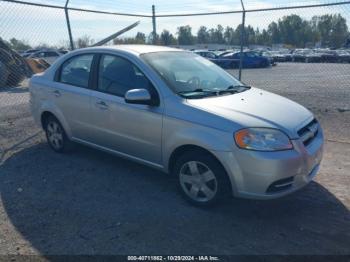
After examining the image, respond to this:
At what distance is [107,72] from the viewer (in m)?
4.59

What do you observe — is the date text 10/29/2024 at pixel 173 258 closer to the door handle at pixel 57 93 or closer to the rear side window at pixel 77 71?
the rear side window at pixel 77 71

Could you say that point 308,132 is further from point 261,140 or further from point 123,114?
point 123,114

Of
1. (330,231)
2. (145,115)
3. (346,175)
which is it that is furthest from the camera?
(346,175)

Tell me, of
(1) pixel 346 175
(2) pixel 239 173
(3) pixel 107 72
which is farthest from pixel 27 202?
(1) pixel 346 175

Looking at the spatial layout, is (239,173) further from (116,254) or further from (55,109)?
(55,109)

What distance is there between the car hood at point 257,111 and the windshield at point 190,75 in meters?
0.22

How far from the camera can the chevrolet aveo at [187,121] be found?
134 inches

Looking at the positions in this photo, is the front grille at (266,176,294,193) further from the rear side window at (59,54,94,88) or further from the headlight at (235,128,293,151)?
the rear side window at (59,54,94,88)

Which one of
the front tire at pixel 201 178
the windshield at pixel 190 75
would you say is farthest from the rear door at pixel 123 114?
the front tire at pixel 201 178

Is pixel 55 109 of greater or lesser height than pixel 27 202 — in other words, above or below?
above

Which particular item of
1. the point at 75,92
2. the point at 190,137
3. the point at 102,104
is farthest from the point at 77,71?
the point at 190,137

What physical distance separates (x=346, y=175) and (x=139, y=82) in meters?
2.95

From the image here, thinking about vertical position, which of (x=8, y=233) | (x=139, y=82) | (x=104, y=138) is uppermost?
(x=139, y=82)

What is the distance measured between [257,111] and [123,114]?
5.23 feet
